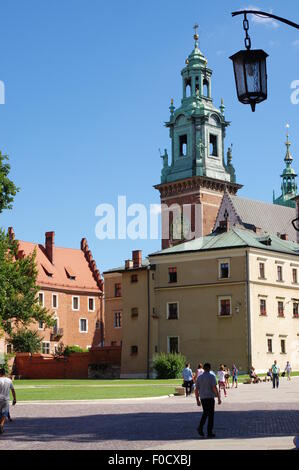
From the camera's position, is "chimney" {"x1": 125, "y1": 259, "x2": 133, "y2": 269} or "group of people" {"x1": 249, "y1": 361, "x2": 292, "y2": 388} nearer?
"group of people" {"x1": 249, "y1": 361, "x2": 292, "y2": 388}

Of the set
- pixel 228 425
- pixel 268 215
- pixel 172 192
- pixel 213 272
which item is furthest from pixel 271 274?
pixel 228 425

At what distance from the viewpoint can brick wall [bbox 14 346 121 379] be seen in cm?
7306

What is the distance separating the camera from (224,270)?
67.5m

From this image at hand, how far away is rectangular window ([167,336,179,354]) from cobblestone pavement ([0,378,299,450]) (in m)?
34.9

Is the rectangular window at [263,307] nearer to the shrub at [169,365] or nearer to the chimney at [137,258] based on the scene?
the shrub at [169,365]

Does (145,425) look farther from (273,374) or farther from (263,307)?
(263,307)

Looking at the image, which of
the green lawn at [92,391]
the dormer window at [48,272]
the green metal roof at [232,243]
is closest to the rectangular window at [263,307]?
the green metal roof at [232,243]

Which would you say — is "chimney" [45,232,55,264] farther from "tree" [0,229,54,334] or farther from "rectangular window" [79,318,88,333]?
"tree" [0,229,54,334]

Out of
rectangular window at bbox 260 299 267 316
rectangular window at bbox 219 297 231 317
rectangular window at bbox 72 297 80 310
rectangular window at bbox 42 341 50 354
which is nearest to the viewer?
rectangular window at bbox 219 297 231 317

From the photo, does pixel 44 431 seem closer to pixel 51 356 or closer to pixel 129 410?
pixel 129 410

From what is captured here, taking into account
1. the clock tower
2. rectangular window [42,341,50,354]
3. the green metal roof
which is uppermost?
the clock tower

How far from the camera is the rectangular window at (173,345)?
68.6 metres

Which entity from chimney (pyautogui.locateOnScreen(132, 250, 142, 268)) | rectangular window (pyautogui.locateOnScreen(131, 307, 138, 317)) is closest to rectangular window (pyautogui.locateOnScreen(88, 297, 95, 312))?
chimney (pyautogui.locateOnScreen(132, 250, 142, 268))

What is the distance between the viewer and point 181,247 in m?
71.2
